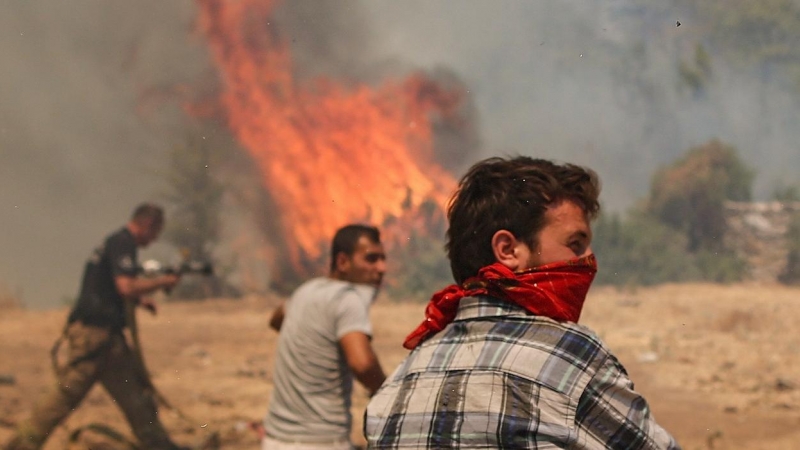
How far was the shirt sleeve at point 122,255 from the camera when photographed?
17.2 ft

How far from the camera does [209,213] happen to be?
10.1 meters

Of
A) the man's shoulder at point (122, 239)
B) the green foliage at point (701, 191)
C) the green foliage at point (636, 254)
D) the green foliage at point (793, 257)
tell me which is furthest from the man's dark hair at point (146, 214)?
the green foliage at point (793, 257)

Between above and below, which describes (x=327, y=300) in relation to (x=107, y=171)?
below

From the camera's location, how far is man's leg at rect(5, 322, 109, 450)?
5152mm

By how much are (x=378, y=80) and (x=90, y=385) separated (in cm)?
533

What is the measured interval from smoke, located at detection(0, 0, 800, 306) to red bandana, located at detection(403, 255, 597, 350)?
23.2 feet

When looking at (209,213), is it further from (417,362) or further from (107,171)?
(417,362)

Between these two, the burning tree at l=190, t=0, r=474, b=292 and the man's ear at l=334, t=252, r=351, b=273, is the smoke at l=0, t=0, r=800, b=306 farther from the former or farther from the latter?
the man's ear at l=334, t=252, r=351, b=273

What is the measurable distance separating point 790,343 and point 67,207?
7535 millimetres

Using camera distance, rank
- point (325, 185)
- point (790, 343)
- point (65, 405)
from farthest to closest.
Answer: point (325, 185), point (790, 343), point (65, 405)

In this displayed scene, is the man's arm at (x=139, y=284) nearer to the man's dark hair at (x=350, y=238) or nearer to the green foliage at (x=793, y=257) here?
the man's dark hair at (x=350, y=238)

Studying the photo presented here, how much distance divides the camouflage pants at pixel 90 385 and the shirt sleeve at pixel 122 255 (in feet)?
1.45

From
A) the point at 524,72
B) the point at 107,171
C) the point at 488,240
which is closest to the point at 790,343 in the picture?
the point at 524,72

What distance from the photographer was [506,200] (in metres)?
1.32
